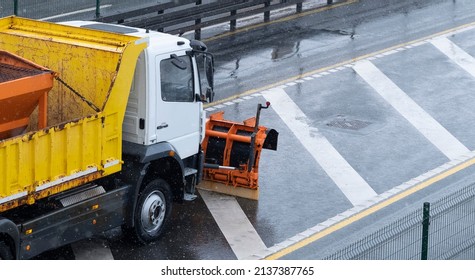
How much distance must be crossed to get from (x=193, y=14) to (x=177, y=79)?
35.7ft

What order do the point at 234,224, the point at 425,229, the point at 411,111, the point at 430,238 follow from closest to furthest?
the point at 425,229 → the point at 430,238 → the point at 234,224 → the point at 411,111

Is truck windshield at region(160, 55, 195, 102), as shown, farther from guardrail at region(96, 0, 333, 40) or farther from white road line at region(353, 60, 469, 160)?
guardrail at region(96, 0, 333, 40)

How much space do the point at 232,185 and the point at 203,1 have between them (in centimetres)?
1297

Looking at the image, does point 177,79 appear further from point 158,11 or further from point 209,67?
point 158,11

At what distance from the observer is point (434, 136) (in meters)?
21.2

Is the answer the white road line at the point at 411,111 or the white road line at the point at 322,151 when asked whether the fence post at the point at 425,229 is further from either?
the white road line at the point at 411,111

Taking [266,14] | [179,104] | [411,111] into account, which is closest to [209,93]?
[179,104]

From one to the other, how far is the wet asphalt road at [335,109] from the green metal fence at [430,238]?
157 cm

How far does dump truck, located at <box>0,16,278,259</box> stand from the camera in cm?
1434

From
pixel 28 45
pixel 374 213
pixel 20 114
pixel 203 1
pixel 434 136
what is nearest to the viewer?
pixel 20 114

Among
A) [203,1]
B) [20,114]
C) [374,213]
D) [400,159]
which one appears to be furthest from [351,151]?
[203,1]

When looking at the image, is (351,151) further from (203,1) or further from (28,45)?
(203,1)

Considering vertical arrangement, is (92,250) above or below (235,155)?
below

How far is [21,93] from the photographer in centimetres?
1438
